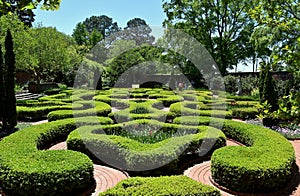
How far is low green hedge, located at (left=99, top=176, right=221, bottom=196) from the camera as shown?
4059mm

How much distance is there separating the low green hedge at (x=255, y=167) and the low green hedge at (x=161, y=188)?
0.97 meters

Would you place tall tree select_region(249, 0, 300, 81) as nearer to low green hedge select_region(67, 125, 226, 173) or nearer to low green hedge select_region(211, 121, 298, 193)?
low green hedge select_region(211, 121, 298, 193)

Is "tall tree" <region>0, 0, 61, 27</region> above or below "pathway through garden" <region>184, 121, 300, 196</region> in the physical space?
above

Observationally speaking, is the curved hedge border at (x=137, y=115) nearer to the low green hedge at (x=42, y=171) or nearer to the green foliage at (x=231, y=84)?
the low green hedge at (x=42, y=171)

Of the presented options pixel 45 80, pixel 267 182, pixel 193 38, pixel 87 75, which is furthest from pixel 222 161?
pixel 45 80

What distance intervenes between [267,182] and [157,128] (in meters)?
4.08

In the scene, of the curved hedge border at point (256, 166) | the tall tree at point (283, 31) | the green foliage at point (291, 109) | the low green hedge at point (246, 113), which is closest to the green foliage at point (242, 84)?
the low green hedge at point (246, 113)

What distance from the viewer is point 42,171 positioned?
4.67 metres

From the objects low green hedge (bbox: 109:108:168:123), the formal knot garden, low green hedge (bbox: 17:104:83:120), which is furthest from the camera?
low green hedge (bbox: 17:104:83:120)

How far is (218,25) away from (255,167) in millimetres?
23958

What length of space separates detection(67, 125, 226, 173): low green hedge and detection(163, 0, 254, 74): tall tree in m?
20.5

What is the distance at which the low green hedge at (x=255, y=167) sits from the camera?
16.2 ft

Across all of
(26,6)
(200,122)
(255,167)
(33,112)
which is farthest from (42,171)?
(33,112)

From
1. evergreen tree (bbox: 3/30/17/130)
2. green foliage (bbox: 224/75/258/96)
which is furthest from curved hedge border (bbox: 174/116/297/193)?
green foliage (bbox: 224/75/258/96)
